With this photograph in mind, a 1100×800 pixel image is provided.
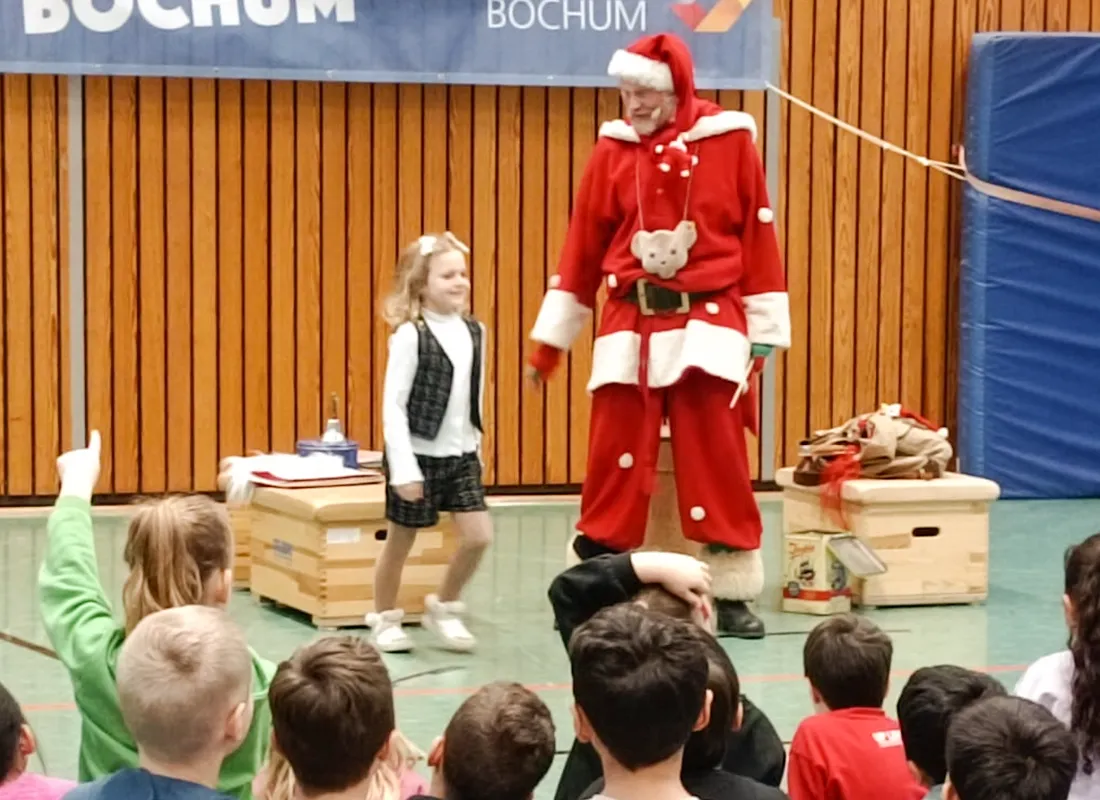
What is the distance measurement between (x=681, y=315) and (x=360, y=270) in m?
3.03

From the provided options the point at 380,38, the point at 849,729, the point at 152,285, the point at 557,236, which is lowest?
the point at 849,729

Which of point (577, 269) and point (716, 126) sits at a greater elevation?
point (716, 126)

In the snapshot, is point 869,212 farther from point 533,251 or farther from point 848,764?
point 848,764

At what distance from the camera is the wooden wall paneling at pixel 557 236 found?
8.72 m

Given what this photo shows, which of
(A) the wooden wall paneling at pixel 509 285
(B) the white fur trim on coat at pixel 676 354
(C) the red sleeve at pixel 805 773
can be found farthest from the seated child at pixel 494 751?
(A) the wooden wall paneling at pixel 509 285

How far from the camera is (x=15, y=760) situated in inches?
101

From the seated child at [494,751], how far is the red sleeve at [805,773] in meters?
0.75

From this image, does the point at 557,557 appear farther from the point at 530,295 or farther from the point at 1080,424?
the point at 1080,424

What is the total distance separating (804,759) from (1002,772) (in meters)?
1.01

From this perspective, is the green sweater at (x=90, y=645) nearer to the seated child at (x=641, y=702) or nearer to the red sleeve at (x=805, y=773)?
the seated child at (x=641, y=702)

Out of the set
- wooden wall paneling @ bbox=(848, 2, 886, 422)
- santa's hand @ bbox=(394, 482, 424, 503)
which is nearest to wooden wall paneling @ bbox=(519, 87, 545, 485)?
wooden wall paneling @ bbox=(848, 2, 886, 422)

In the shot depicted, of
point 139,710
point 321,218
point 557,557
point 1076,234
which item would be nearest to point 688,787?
point 139,710

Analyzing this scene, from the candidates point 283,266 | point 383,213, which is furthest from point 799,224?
point 283,266

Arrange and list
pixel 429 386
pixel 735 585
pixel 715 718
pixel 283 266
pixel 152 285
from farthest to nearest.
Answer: pixel 283 266
pixel 152 285
pixel 735 585
pixel 429 386
pixel 715 718
